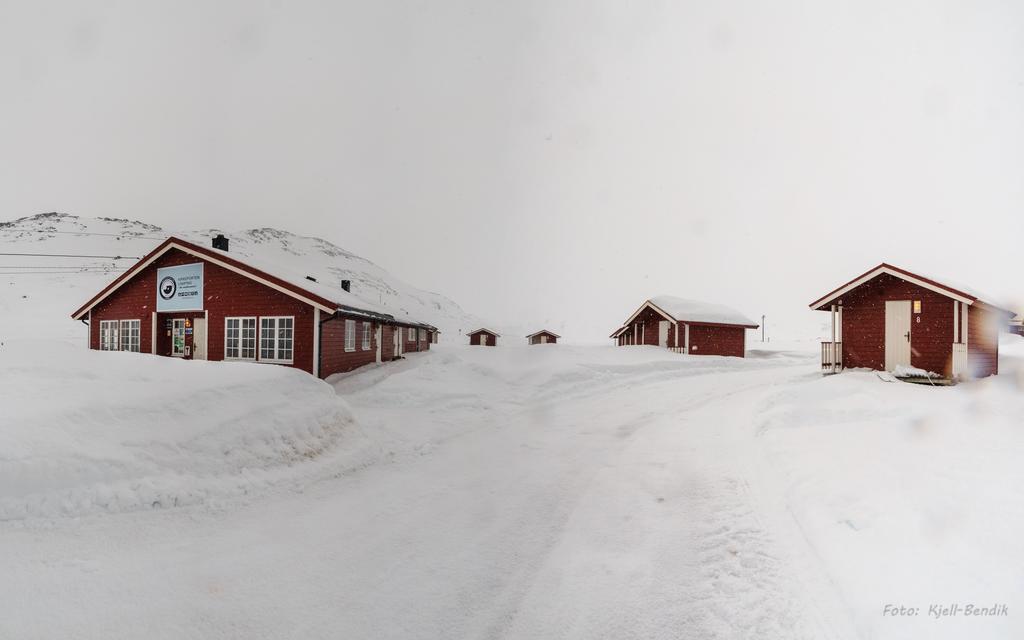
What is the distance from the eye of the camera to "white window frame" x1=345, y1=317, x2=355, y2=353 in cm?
1928

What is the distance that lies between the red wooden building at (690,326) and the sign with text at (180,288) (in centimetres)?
2745

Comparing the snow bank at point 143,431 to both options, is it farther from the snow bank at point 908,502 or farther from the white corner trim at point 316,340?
the snow bank at point 908,502

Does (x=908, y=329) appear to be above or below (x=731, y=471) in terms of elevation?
above

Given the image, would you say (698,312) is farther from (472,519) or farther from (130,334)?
(130,334)

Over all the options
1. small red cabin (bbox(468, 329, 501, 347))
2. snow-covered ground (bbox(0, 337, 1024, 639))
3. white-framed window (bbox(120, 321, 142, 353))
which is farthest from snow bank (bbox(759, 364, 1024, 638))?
small red cabin (bbox(468, 329, 501, 347))

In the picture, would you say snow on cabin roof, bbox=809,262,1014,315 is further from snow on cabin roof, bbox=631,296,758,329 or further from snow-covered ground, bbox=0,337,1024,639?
snow on cabin roof, bbox=631,296,758,329

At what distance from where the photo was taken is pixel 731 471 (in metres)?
6.88

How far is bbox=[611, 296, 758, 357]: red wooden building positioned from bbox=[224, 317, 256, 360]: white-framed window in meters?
25.5

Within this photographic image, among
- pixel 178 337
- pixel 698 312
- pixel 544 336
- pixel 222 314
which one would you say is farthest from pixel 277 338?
pixel 544 336

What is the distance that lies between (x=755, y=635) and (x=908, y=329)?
1903cm

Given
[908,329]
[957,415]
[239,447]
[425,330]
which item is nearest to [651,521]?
[239,447]

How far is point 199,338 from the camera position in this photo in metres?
18.3

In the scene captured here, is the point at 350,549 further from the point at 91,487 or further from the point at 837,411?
the point at 837,411

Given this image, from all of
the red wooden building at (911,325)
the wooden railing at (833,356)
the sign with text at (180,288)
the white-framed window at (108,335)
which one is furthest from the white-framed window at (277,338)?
the red wooden building at (911,325)
